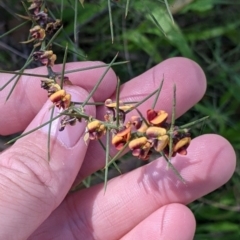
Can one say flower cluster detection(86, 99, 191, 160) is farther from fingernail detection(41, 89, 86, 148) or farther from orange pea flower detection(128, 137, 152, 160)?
fingernail detection(41, 89, 86, 148)

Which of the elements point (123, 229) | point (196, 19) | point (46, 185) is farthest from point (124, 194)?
point (196, 19)

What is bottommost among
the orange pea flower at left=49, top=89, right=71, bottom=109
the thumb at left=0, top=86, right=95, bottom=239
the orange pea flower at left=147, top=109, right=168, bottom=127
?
the thumb at left=0, top=86, right=95, bottom=239

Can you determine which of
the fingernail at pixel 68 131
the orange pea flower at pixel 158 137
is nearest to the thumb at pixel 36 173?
the fingernail at pixel 68 131

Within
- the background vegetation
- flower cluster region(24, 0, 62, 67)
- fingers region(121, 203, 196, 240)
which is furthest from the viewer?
the background vegetation

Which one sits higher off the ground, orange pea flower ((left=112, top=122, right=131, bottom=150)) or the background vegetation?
orange pea flower ((left=112, top=122, right=131, bottom=150))

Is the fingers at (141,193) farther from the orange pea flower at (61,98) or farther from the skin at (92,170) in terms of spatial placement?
the orange pea flower at (61,98)

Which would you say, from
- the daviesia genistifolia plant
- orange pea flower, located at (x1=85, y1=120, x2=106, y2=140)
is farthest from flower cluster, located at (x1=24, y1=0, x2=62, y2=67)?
orange pea flower, located at (x1=85, y1=120, x2=106, y2=140)
